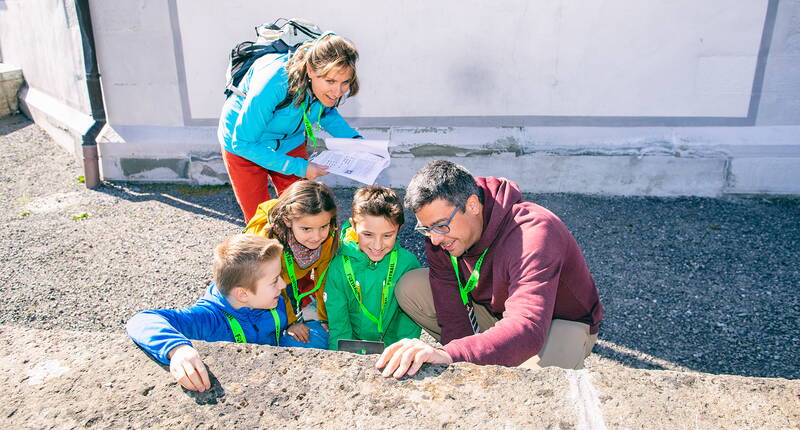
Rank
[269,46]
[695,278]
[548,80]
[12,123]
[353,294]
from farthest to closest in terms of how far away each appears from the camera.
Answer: [12,123]
[548,80]
[695,278]
[269,46]
[353,294]

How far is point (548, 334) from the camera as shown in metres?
3.00

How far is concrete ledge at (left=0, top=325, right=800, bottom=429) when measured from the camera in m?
1.90

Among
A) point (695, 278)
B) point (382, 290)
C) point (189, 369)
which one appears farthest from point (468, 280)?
point (695, 278)

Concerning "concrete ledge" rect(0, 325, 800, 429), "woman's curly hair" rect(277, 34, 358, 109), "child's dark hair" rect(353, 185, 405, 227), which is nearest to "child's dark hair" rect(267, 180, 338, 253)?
"child's dark hair" rect(353, 185, 405, 227)

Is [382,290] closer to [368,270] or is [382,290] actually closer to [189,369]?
[368,270]

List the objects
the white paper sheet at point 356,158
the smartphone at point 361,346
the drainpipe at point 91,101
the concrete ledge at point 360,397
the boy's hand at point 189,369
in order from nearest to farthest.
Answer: the concrete ledge at point 360,397
the boy's hand at point 189,369
the smartphone at point 361,346
the white paper sheet at point 356,158
the drainpipe at point 91,101

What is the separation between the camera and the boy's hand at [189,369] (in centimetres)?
205

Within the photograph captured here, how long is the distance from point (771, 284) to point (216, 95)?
5.16 m

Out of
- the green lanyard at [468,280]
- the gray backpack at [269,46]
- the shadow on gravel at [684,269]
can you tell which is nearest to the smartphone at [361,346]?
the green lanyard at [468,280]

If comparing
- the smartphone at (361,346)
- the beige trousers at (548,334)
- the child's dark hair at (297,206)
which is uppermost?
the child's dark hair at (297,206)

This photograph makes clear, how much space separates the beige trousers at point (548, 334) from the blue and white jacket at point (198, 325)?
0.72m

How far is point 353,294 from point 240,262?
0.79 metres

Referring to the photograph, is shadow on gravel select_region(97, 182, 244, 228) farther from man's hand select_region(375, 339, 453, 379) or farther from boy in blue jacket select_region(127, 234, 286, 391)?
man's hand select_region(375, 339, 453, 379)

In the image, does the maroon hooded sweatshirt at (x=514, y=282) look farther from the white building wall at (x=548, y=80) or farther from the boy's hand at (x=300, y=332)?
the white building wall at (x=548, y=80)
